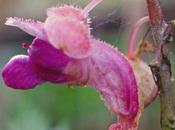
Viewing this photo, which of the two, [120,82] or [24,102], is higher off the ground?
[120,82]

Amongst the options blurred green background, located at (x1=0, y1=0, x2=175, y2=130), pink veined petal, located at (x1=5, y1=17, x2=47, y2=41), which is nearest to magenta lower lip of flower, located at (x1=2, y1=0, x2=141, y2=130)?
pink veined petal, located at (x1=5, y1=17, x2=47, y2=41)

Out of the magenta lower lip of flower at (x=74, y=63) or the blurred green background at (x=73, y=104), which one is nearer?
the magenta lower lip of flower at (x=74, y=63)

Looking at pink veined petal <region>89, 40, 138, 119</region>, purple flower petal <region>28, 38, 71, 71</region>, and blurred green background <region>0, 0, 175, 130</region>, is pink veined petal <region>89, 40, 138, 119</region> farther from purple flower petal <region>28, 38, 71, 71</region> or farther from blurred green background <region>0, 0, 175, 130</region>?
blurred green background <region>0, 0, 175, 130</region>

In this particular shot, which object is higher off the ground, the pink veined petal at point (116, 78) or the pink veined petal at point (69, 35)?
the pink veined petal at point (69, 35)

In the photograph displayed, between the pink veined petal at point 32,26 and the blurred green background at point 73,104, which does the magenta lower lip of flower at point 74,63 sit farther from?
the blurred green background at point 73,104

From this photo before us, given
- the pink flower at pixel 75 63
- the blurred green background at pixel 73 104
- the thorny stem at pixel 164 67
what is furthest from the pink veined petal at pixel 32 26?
the blurred green background at pixel 73 104

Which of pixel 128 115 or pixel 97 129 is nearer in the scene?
pixel 128 115

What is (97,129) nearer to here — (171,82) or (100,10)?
(100,10)

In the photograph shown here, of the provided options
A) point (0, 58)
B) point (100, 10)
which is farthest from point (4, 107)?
point (100, 10)
